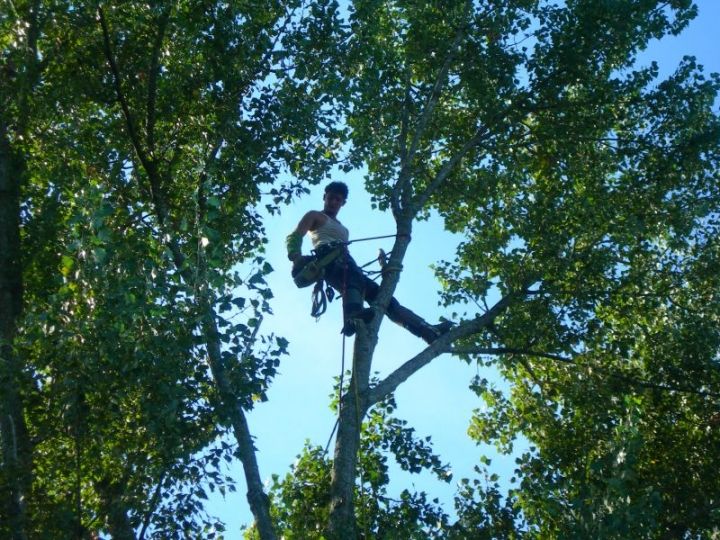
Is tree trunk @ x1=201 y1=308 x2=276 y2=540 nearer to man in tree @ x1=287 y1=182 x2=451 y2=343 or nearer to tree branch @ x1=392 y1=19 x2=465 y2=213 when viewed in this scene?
man in tree @ x1=287 y1=182 x2=451 y2=343

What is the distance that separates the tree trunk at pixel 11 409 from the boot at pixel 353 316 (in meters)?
3.48

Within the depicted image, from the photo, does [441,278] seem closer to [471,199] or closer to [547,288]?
[471,199]

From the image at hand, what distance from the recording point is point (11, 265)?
11.7 m

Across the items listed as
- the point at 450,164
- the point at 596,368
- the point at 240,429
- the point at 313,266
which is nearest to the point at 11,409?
the point at 240,429

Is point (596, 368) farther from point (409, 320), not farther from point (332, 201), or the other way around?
point (332, 201)

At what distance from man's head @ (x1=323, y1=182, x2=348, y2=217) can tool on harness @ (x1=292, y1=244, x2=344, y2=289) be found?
895 mm

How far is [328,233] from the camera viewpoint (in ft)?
40.3

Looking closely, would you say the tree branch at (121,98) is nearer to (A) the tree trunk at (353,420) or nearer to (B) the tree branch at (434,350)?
(A) the tree trunk at (353,420)

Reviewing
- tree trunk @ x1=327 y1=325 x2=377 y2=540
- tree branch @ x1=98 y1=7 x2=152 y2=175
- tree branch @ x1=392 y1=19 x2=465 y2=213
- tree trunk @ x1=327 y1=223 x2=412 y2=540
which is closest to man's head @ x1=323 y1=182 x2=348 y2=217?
tree branch @ x1=392 y1=19 x2=465 y2=213

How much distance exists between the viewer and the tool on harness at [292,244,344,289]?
1175 centimetres

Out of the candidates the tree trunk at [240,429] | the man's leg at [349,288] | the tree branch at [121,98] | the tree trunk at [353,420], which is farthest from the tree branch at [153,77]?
the tree trunk at [240,429]

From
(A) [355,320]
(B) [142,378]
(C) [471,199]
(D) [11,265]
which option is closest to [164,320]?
(B) [142,378]

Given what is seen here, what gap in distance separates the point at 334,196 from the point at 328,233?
674 mm

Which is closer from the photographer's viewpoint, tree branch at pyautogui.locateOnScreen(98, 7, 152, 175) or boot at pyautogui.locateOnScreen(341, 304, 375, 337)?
boot at pyautogui.locateOnScreen(341, 304, 375, 337)
